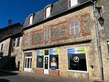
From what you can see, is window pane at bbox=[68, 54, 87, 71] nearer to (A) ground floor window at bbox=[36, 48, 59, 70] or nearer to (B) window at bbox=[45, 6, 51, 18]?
(A) ground floor window at bbox=[36, 48, 59, 70]

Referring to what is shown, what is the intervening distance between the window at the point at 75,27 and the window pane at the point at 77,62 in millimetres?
2289

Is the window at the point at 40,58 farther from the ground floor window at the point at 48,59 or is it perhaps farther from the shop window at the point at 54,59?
the shop window at the point at 54,59

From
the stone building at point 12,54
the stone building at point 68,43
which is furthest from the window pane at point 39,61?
the stone building at point 12,54

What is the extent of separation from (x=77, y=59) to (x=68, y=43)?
1913mm

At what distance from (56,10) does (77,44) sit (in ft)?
17.8

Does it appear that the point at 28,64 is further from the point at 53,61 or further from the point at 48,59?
the point at 53,61

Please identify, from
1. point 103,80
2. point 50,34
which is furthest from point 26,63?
point 103,80

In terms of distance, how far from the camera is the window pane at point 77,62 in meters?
11.2

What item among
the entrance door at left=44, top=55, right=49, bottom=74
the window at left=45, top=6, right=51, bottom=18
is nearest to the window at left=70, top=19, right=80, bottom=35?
the window at left=45, top=6, right=51, bottom=18

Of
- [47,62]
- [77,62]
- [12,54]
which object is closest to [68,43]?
[77,62]

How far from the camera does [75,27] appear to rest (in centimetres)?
1247

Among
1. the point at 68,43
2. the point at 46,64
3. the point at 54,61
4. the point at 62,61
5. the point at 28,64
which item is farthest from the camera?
the point at 28,64

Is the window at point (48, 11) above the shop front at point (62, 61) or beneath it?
above

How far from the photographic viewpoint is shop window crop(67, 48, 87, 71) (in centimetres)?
1129
